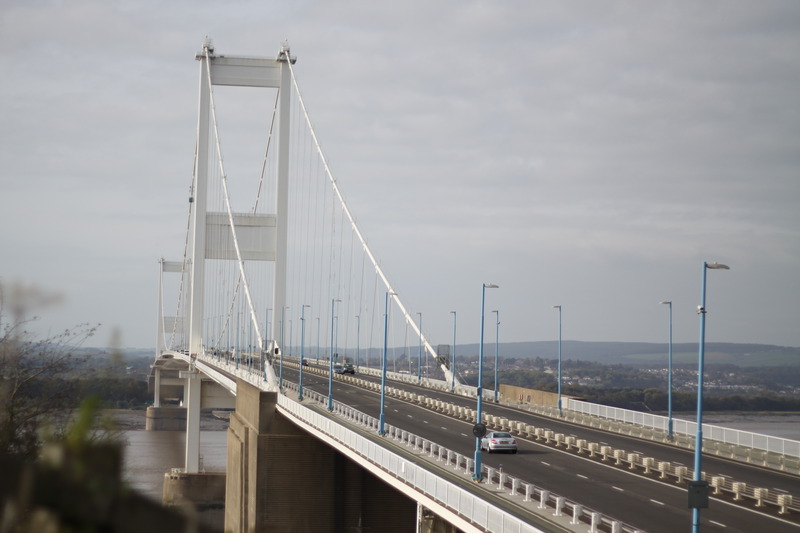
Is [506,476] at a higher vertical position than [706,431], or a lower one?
higher

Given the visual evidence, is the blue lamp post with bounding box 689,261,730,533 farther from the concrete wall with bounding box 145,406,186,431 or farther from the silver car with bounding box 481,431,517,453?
the concrete wall with bounding box 145,406,186,431

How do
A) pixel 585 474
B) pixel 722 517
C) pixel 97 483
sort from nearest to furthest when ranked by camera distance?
pixel 97 483 < pixel 722 517 < pixel 585 474

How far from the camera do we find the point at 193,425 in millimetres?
68812

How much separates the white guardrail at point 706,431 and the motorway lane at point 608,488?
6.35 metres

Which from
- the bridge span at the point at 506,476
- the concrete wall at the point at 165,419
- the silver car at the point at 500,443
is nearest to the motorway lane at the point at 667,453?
the bridge span at the point at 506,476

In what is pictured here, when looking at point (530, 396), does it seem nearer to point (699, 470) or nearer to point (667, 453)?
point (667, 453)

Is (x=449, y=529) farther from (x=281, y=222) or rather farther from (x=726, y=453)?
(x=281, y=222)

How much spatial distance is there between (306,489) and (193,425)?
28.4 meters

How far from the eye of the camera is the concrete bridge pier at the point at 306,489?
41.6 meters

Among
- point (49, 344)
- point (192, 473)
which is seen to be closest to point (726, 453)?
point (49, 344)

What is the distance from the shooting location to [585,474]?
29.2 meters

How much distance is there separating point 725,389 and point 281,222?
502 feet

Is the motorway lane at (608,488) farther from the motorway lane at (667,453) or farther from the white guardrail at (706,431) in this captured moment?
the white guardrail at (706,431)

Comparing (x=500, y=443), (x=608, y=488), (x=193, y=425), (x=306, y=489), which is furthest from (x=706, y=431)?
(x=193, y=425)
